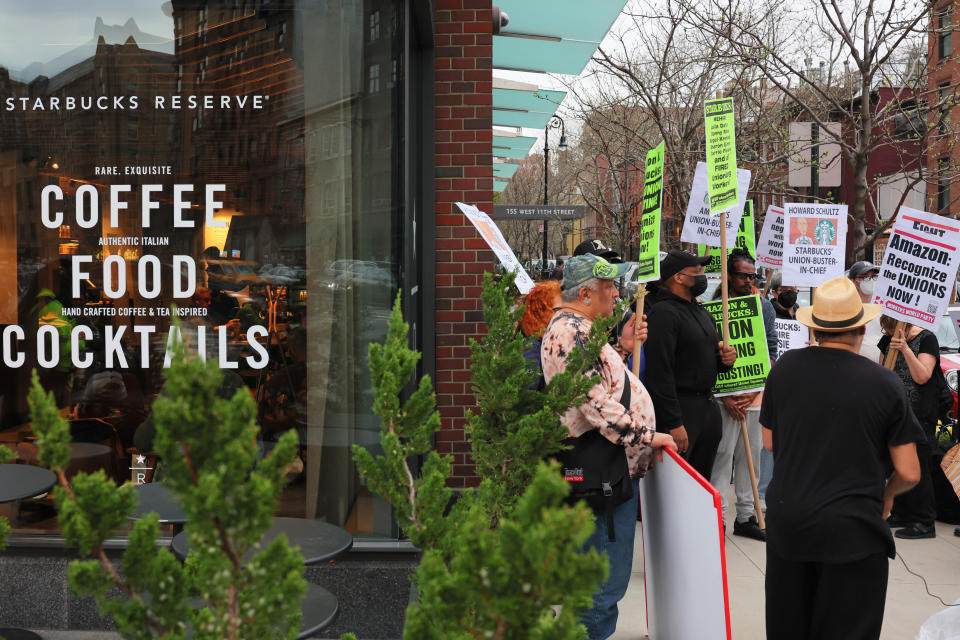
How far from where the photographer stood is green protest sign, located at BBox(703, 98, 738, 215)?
6.13 meters

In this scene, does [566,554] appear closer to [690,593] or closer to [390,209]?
[690,593]

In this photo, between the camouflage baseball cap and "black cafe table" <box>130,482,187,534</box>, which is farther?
the camouflage baseball cap

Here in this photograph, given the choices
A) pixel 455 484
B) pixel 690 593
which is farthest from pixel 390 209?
pixel 690 593

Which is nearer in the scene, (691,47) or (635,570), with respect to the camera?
(635,570)

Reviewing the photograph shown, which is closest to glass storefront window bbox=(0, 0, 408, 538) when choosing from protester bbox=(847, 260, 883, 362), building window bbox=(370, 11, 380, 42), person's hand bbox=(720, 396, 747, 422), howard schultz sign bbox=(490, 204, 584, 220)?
building window bbox=(370, 11, 380, 42)

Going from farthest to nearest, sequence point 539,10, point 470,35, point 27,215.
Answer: point 539,10, point 470,35, point 27,215

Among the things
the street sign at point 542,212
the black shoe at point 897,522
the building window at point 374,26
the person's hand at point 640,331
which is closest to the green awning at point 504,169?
the street sign at point 542,212

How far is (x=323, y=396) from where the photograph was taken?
5387 millimetres

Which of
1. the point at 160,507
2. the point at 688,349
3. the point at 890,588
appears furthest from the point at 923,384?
the point at 160,507

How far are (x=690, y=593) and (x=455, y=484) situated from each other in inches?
114

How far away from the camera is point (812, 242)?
7824mm

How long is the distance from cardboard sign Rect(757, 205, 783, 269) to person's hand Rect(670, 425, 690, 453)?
384cm

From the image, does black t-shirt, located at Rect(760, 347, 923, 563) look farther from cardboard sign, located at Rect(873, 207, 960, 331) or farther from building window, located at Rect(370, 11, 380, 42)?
building window, located at Rect(370, 11, 380, 42)

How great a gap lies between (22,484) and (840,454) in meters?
3.71
